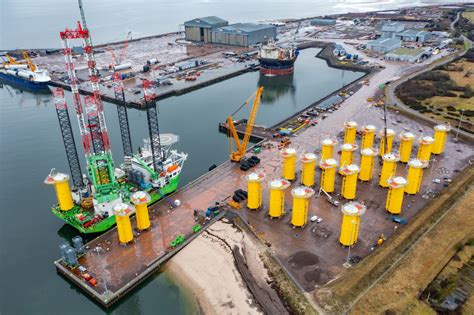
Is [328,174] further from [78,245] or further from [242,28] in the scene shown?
[242,28]

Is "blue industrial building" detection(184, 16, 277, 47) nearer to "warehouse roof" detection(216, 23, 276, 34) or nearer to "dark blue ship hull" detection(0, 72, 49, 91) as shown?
"warehouse roof" detection(216, 23, 276, 34)

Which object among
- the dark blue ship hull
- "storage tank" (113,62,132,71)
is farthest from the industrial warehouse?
"storage tank" (113,62,132,71)

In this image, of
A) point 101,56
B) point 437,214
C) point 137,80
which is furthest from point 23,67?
point 437,214

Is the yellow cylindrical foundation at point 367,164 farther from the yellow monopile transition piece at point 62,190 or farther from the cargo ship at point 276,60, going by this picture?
the cargo ship at point 276,60

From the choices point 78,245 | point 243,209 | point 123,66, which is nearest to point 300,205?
point 243,209

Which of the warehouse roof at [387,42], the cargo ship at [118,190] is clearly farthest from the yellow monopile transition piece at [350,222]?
the warehouse roof at [387,42]

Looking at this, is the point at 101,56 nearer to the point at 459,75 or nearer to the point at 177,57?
the point at 177,57
